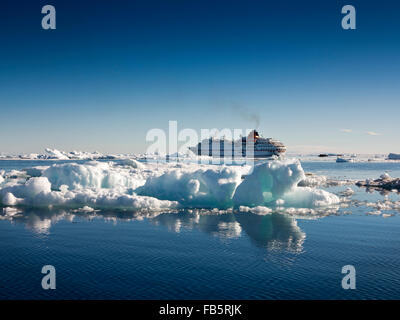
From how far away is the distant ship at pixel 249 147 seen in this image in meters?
85.1

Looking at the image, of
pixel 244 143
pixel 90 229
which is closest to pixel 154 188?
pixel 90 229

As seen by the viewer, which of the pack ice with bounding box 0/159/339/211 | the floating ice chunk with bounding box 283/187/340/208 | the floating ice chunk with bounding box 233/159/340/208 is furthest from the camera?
the floating ice chunk with bounding box 283/187/340/208

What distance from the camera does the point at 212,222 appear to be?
13781mm

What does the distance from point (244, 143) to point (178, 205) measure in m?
71.4

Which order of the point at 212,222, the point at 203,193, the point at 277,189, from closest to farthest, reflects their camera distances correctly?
the point at 212,222 < the point at 277,189 < the point at 203,193

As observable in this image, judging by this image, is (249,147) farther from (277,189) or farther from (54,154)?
(277,189)

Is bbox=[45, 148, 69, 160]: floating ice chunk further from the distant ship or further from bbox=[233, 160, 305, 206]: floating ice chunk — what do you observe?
bbox=[233, 160, 305, 206]: floating ice chunk

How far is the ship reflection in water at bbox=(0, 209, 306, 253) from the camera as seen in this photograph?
11367mm

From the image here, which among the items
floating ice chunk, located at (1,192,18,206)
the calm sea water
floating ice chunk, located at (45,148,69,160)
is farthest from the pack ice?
floating ice chunk, located at (45,148,69,160)

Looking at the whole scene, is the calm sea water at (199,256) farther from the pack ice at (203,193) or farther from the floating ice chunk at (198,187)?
the floating ice chunk at (198,187)

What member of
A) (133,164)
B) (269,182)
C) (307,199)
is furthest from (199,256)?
(133,164)

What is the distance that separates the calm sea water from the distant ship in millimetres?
70745

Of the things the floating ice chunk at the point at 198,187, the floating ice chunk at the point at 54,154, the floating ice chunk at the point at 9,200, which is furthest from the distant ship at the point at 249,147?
the floating ice chunk at the point at 9,200

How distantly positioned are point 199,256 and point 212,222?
4182 mm
